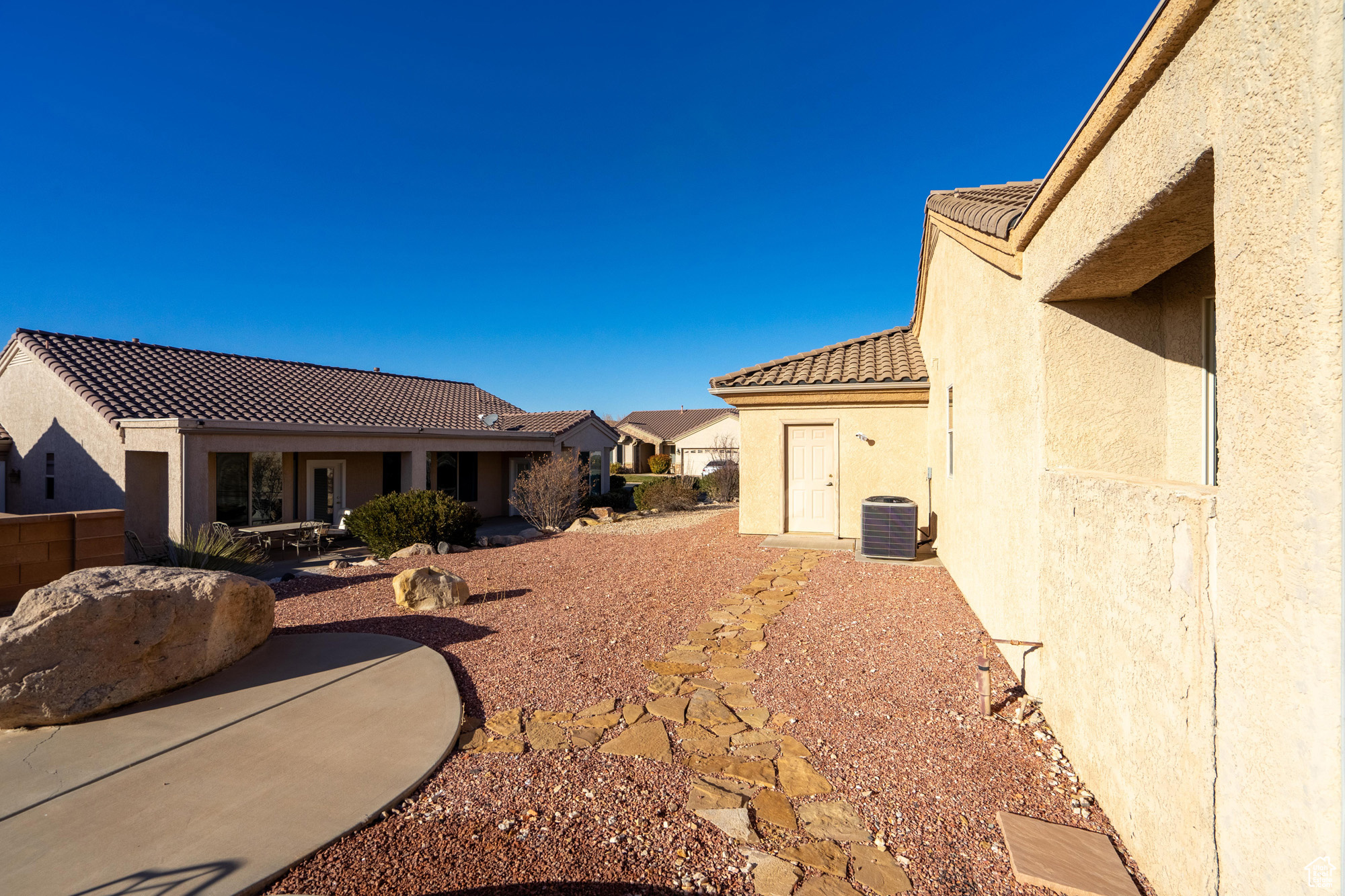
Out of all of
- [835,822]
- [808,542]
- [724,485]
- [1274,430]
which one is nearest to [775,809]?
[835,822]

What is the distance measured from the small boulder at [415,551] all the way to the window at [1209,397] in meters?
10.8

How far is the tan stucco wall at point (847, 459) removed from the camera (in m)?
11.5

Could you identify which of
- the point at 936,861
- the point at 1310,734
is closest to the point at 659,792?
the point at 936,861

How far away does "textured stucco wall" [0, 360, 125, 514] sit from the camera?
12.3m

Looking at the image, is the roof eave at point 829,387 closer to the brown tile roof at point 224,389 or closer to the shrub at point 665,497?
the shrub at point 665,497

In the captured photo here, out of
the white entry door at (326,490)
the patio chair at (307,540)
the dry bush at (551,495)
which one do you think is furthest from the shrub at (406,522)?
the white entry door at (326,490)

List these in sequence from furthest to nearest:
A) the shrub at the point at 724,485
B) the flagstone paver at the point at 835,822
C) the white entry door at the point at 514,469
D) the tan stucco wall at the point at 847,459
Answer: the shrub at the point at 724,485 → the white entry door at the point at 514,469 → the tan stucco wall at the point at 847,459 → the flagstone paver at the point at 835,822

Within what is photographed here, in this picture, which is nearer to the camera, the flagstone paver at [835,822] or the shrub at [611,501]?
the flagstone paver at [835,822]

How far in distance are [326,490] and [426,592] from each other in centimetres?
1022

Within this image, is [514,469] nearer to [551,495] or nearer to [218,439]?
[551,495]

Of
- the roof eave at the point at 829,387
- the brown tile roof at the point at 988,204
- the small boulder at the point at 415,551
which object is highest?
the brown tile roof at the point at 988,204

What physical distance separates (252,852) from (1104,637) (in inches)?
170

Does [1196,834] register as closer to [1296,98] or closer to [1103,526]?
[1103,526]

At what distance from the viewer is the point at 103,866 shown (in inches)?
110
